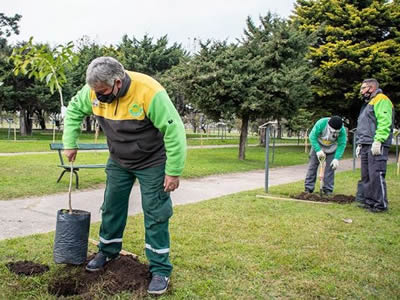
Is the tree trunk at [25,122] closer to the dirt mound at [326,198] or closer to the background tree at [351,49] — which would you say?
the background tree at [351,49]

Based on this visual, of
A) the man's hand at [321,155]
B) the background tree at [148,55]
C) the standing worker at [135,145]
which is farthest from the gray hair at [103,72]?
the background tree at [148,55]

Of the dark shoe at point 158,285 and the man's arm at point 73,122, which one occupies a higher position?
the man's arm at point 73,122

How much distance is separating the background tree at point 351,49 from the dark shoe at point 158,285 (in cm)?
1910

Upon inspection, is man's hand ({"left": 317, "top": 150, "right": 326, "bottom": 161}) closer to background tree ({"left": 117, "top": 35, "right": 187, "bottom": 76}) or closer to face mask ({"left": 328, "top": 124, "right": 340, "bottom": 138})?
face mask ({"left": 328, "top": 124, "right": 340, "bottom": 138})

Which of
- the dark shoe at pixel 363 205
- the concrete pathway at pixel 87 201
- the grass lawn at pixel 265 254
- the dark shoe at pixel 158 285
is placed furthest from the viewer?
the dark shoe at pixel 363 205

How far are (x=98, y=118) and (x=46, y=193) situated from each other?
4.46 m

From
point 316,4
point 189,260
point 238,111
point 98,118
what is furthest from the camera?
point 316,4

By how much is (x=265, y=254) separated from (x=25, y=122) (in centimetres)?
2947

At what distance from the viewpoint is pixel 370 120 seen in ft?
22.2

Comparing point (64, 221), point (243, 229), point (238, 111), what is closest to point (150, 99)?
point (64, 221)

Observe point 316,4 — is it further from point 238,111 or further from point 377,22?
point 238,111

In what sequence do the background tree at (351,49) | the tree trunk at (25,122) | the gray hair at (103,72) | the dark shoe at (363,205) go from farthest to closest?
1. the tree trunk at (25,122)
2. the background tree at (351,49)
3. the dark shoe at (363,205)
4. the gray hair at (103,72)

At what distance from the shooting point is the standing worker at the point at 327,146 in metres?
7.75

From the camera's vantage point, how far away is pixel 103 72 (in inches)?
115
